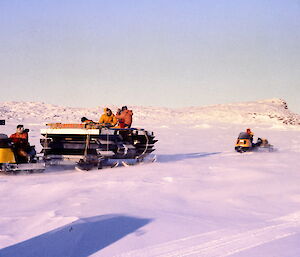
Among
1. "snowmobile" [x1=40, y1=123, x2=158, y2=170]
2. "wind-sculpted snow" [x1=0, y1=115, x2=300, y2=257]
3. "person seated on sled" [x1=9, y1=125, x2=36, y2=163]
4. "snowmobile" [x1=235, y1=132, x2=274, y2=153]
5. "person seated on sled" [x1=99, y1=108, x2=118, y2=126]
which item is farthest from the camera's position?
"snowmobile" [x1=235, y1=132, x2=274, y2=153]

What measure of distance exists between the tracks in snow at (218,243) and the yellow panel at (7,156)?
22.1 ft

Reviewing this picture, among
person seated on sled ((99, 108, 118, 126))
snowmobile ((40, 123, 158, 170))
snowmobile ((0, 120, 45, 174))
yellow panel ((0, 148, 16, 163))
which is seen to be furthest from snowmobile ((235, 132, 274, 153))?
yellow panel ((0, 148, 16, 163))

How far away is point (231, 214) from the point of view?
696 centimetres

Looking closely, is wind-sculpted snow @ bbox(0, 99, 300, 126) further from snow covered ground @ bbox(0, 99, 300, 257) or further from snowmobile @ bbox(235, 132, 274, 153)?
snow covered ground @ bbox(0, 99, 300, 257)

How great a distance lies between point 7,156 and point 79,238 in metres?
6.33

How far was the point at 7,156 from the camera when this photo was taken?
1105cm

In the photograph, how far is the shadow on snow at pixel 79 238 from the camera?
4883 millimetres

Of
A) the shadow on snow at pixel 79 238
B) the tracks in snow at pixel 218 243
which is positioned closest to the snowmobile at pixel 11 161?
the shadow on snow at pixel 79 238

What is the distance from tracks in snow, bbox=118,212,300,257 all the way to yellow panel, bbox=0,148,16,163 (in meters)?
6.75

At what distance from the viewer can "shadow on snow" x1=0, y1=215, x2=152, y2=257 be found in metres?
4.88

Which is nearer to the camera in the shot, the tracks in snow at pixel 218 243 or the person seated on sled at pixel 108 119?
the tracks in snow at pixel 218 243

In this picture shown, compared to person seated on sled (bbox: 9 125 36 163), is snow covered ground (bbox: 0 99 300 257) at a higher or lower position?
lower

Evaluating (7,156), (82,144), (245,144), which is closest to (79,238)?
(7,156)

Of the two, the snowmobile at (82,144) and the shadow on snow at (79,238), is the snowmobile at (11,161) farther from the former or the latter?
the shadow on snow at (79,238)
